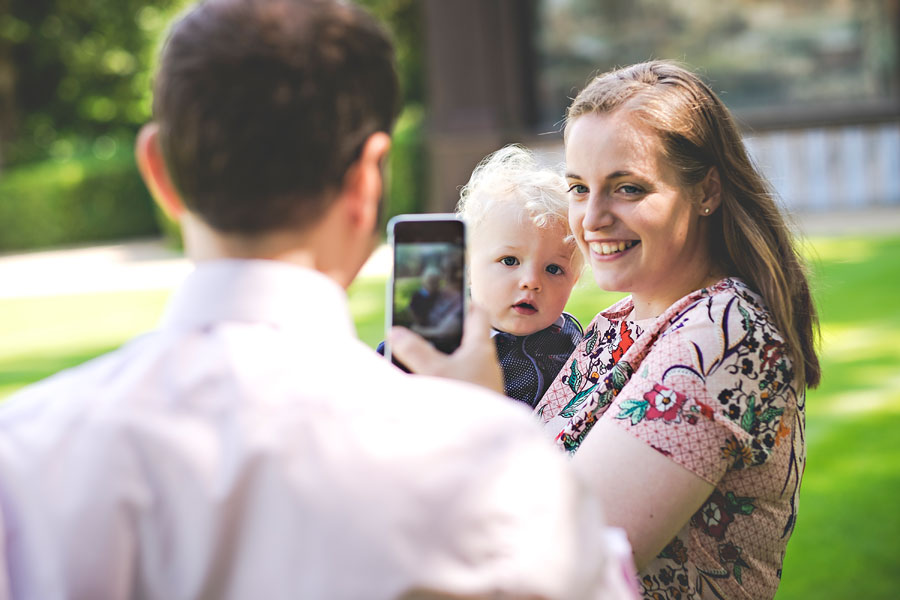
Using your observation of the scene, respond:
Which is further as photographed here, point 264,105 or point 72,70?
point 72,70

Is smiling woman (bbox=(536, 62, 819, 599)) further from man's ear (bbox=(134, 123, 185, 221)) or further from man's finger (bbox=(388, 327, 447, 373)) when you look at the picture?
man's ear (bbox=(134, 123, 185, 221))

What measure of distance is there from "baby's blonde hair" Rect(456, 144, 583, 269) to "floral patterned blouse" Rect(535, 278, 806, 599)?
452 mm

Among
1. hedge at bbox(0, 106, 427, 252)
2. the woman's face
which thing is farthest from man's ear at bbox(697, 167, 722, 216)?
hedge at bbox(0, 106, 427, 252)

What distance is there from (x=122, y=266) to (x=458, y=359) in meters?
14.0

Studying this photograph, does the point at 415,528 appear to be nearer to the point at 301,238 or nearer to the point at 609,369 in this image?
the point at 301,238

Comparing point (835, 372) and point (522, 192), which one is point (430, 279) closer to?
point (522, 192)

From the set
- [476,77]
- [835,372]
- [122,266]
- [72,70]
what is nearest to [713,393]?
[835,372]

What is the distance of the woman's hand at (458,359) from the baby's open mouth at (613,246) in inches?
31.1

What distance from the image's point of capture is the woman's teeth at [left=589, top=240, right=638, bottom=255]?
2.04m

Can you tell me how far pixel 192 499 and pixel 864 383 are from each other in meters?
5.60

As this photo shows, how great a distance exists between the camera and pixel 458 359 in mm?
1282

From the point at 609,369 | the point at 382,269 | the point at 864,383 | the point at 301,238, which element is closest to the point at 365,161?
the point at 301,238

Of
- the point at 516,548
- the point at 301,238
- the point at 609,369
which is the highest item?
the point at 301,238

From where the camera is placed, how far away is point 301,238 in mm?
1065
